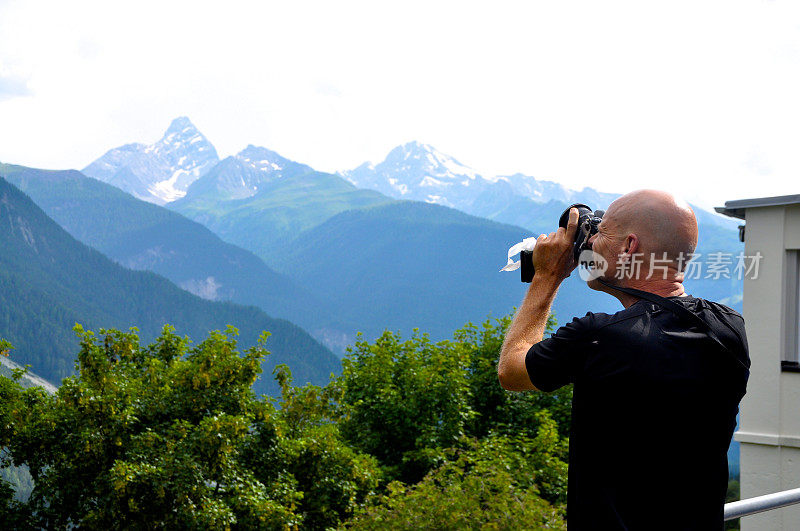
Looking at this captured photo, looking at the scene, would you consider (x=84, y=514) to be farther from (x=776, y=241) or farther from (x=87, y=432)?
(x=776, y=241)

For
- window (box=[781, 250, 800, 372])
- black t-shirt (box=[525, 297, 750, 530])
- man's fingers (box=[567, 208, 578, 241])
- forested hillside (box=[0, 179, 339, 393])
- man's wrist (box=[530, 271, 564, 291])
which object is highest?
forested hillside (box=[0, 179, 339, 393])

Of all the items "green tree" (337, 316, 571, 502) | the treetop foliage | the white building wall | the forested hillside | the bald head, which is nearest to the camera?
the bald head

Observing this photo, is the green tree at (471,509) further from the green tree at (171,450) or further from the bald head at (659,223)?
the bald head at (659,223)

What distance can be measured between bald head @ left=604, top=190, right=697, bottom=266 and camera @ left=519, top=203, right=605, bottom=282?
91 mm

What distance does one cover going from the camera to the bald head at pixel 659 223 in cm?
165

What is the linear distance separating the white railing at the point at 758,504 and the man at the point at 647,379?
87 cm

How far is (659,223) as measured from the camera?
5.40 ft

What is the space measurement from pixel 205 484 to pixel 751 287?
11.2 metres

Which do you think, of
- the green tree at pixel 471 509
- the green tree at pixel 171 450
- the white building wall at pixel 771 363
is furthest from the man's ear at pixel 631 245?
the green tree at pixel 171 450

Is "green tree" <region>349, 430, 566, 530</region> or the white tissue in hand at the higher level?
the white tissue in hand

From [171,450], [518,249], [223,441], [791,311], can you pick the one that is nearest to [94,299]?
[171,450]

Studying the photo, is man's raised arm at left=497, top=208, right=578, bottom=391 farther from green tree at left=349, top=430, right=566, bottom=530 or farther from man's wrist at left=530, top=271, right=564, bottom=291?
green tree at left=349, top=430, right=566, bottom=530

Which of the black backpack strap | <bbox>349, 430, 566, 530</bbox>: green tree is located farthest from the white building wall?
the black backpack strap

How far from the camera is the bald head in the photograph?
1648 millimetres
